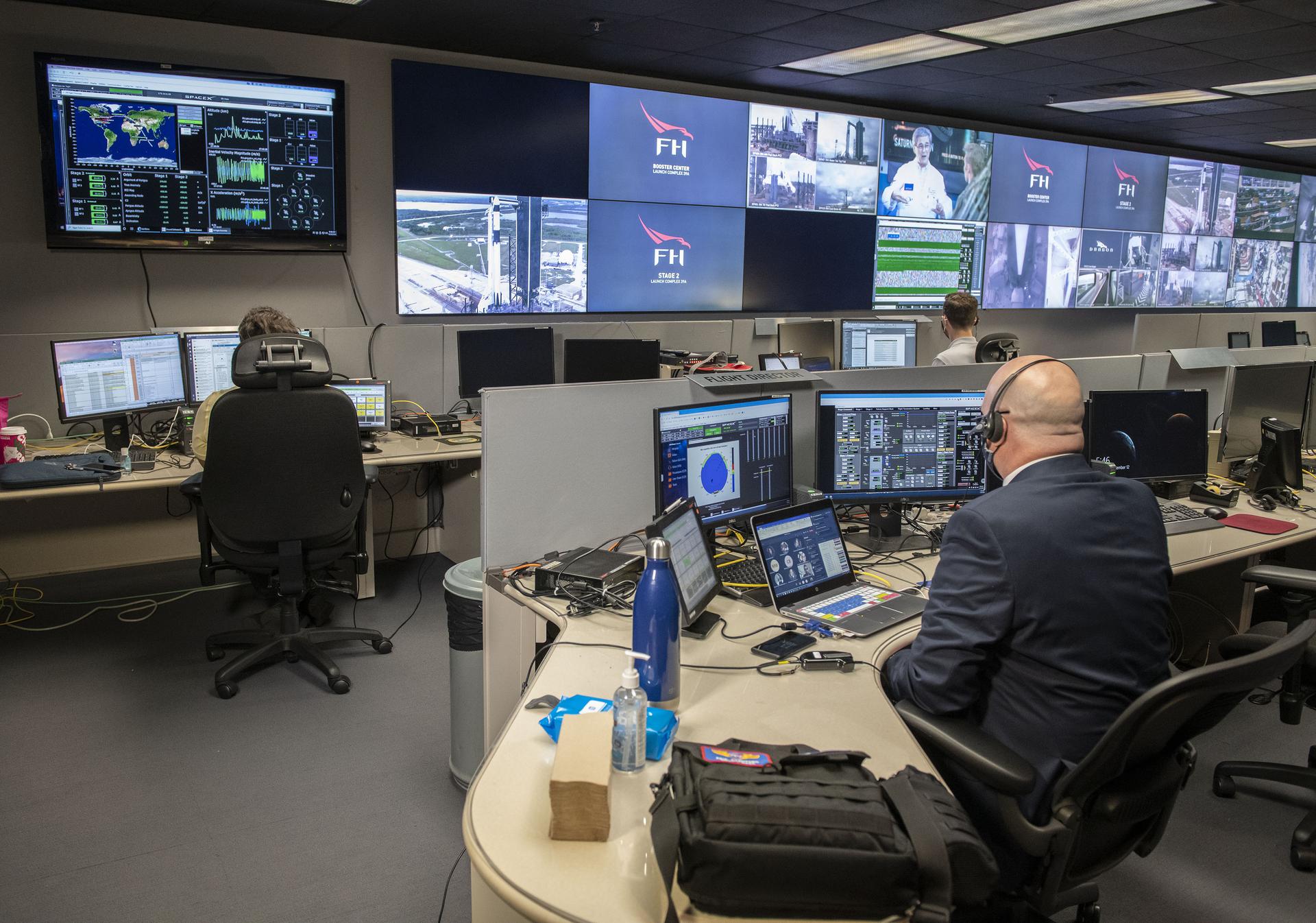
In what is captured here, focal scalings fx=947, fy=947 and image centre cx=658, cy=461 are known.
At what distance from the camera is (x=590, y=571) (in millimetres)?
2180

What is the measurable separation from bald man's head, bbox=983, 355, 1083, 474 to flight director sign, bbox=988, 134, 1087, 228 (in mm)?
6365

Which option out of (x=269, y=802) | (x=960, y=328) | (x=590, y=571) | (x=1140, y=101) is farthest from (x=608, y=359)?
(x=1140, y=101)

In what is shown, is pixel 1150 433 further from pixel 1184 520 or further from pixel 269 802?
pixel 269 802

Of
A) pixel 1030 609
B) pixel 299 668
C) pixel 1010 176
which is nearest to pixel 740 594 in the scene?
pixel 1030 609

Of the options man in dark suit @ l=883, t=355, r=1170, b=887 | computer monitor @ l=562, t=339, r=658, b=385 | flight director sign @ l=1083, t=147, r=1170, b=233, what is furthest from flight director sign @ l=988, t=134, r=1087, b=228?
man in dark suit @ l=883, t=355, r=1170, b=887

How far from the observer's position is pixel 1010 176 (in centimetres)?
766

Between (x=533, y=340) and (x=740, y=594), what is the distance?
259cm

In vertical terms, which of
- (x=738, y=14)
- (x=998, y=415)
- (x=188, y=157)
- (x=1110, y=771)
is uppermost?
(x=738, y=14)

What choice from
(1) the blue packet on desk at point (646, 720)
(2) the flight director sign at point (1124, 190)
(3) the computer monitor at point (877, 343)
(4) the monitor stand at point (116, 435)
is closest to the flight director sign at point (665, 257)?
(3) the computer monitor at point (877, 343)

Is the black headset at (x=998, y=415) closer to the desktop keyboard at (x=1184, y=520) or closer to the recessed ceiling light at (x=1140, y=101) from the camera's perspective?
the desktop keyboard at (x=1184, y=520)

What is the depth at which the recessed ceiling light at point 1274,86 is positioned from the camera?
5.79m

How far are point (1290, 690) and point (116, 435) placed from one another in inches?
158

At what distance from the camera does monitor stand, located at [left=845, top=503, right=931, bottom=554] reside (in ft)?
8.67

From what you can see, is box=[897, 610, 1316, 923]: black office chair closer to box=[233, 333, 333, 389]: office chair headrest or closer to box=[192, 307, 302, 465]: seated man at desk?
box=[233, 333, 333, 389]: office chair headrest
